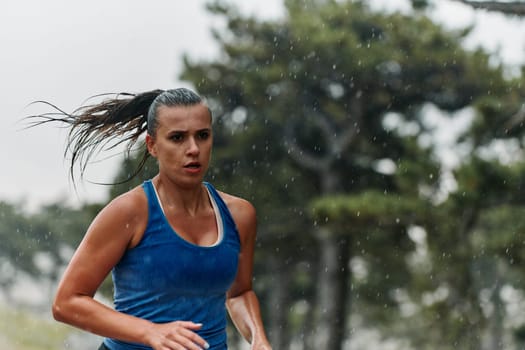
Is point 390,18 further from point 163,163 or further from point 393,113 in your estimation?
point 163,163

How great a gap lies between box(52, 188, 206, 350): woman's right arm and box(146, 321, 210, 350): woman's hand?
31 mm

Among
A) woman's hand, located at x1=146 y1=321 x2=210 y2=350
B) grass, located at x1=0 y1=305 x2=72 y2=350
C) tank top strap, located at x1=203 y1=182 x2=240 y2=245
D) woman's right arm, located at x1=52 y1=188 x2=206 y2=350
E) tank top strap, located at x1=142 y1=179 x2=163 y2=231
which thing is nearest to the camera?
woman's hand, located at x1=146 y1=321 x2=210 y2=350

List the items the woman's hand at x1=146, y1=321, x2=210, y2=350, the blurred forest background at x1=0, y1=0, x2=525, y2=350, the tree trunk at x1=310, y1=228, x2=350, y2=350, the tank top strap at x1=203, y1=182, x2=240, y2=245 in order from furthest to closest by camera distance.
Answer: the tree trunk at x1=310, y1=228, x2=350, y2=350 → the blurred forest background at x1=0, y1=0, x2=525, y2=350 → the tank top strap at x1=203, y1=182, x2=240, y2=245 → the woman's hand at x1=146, y1=321, x2=210, y2=350

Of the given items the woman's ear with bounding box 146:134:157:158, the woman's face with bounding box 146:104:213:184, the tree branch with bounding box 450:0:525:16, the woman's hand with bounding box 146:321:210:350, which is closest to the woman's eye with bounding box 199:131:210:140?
the woman's face with bounding box 146:104:213:184

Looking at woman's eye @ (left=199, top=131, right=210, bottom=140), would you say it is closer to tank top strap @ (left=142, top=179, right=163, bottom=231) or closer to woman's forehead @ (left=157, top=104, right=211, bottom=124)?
woman's forehead @ (left=157, top=104, right=211, bottom=124)

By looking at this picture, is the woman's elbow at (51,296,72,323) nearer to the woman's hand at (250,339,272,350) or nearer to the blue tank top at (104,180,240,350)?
the blue tank top at (104,180,240,350)

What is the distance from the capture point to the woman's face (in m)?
2.57

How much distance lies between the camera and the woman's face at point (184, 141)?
257 cm

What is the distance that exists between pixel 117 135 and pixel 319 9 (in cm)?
1618

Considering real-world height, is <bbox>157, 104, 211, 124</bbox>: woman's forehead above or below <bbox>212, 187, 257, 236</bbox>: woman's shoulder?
above

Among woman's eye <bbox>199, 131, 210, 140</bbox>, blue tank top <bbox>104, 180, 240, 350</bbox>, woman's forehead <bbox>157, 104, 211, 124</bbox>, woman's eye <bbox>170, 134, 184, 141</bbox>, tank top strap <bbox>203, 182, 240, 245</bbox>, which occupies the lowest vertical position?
blue tank top <bbox>104, 180, 240, 350</bbox>

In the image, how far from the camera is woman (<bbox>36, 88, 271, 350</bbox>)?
8.11 ft

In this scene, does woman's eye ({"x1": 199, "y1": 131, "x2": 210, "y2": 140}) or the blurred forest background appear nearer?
woman's eye ({"x1": 199, "y1": 131, "x2": 210, "y2": 140})

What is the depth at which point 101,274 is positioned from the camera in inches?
98.2
